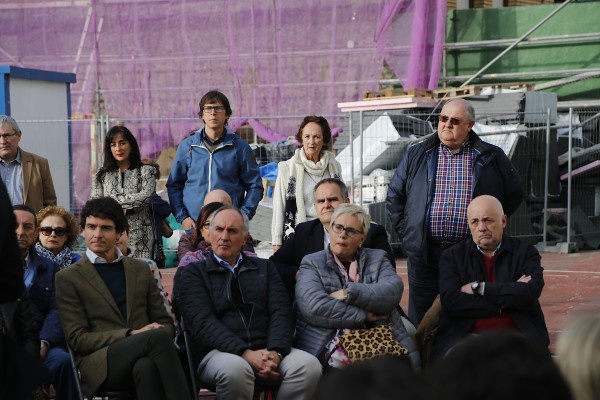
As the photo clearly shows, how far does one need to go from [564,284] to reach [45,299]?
711 centimetres

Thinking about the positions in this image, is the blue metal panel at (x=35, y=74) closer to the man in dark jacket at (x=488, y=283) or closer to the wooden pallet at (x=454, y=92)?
the wooden pallet at (x=454, y=92)

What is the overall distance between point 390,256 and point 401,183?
55 centimetres

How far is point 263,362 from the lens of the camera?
5.66 m

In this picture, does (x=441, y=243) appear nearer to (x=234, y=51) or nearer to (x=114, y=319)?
(x=114, y=319)

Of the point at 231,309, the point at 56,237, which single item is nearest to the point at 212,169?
the point at 56,237

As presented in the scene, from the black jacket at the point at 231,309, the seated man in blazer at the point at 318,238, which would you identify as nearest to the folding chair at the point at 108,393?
the black jacket at the point at 231,309

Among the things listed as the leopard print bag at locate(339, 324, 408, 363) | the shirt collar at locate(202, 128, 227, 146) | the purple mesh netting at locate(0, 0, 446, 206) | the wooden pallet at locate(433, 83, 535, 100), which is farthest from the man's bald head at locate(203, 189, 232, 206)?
the purple mesh netting at locate(0, 0, 446, 206)

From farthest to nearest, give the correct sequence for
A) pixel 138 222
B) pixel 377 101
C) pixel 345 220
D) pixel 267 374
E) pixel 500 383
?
pixel 377 101 → pixel 138 222 → pixel 345 220 → pixel 267 374 → pixel 500 383

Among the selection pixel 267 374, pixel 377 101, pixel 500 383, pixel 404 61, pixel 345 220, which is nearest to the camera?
pixel 500 383

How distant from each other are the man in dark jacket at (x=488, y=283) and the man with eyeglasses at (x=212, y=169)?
1.98 metres

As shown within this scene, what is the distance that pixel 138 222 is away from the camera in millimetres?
7875

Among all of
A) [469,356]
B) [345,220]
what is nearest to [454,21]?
[345,220]

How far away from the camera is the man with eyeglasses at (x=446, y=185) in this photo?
642 centimetres

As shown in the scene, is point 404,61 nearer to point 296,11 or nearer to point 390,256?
point 296,11
